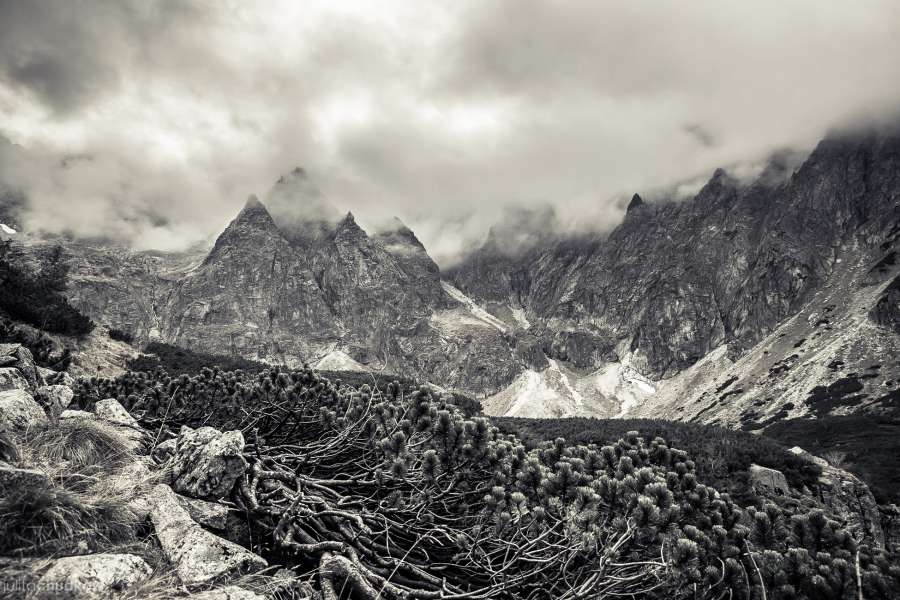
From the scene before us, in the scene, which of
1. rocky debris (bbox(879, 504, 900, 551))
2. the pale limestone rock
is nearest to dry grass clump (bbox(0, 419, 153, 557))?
the pale limestone rock

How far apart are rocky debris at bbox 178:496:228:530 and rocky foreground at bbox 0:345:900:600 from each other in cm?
2

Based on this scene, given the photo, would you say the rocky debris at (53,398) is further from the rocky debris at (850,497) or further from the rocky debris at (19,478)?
the rocky debris at (850,497)

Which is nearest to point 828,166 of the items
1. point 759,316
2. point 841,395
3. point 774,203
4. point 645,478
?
point 774,203

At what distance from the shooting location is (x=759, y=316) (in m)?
164

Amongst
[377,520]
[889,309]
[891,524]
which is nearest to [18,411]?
[377,520]

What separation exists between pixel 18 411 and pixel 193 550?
3.34m

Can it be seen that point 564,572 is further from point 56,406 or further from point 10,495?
point 56,406

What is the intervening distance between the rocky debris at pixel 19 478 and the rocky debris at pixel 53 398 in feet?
11.9

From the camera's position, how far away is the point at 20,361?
29.3 ft

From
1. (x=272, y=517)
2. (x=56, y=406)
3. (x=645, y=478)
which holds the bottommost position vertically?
(x=272, y=517)

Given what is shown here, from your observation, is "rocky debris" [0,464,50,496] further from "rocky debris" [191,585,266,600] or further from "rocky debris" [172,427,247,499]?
"rocky debris" [191,585,266,600]

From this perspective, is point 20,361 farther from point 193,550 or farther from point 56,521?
point 193,550

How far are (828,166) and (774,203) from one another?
71.5ft

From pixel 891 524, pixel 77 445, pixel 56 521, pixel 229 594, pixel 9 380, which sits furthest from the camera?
pixel 891 524
